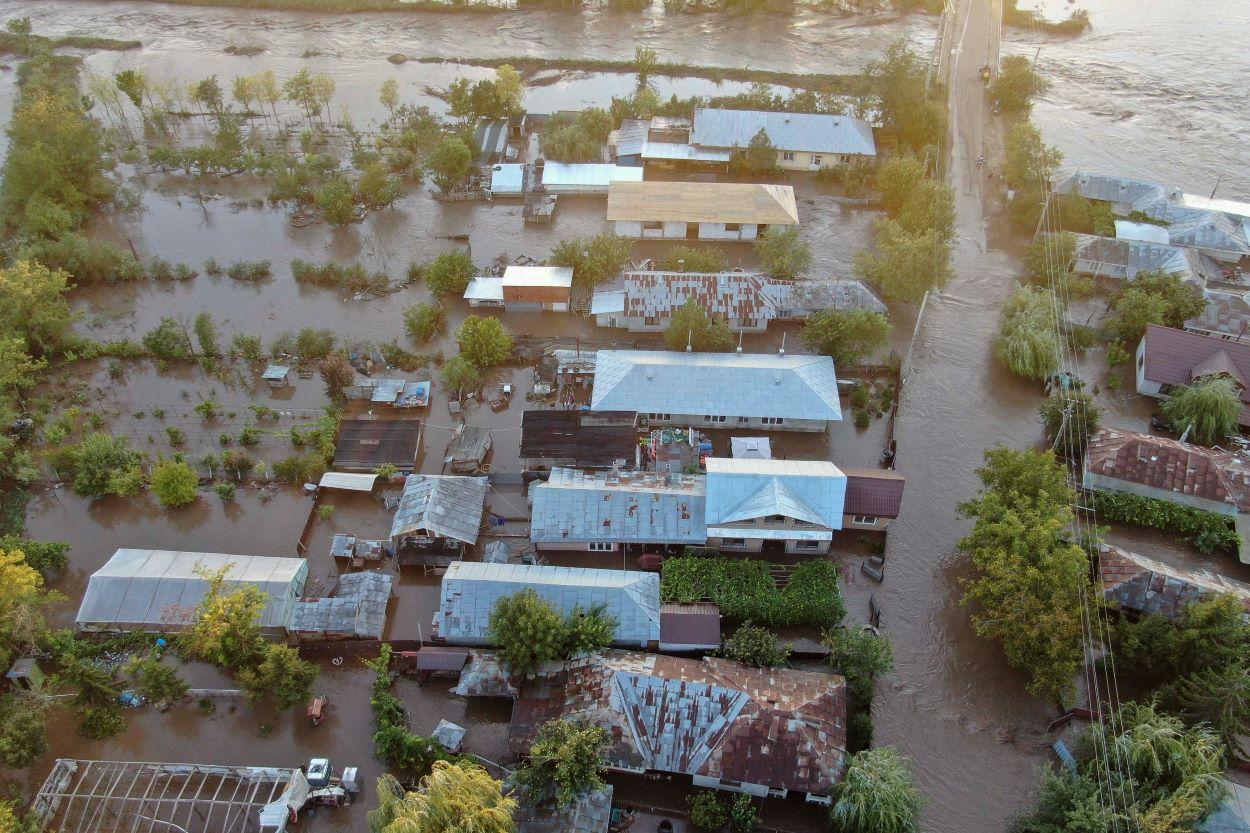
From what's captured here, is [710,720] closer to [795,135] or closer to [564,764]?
[564,764]

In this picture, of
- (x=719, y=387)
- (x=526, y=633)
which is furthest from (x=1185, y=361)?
(x=526, y=633)

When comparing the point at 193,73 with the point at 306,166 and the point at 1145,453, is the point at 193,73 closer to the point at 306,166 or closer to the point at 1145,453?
the point at 306,166

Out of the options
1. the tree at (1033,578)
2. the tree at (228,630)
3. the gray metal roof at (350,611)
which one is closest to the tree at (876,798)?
the tree at (1033,578)

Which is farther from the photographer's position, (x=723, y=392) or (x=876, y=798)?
(x=723, y=392)

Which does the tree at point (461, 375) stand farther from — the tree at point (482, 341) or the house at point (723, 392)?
the house at point (723, 392)

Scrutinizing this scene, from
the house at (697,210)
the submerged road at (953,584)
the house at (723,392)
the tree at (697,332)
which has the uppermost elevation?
the house at (697,210)
